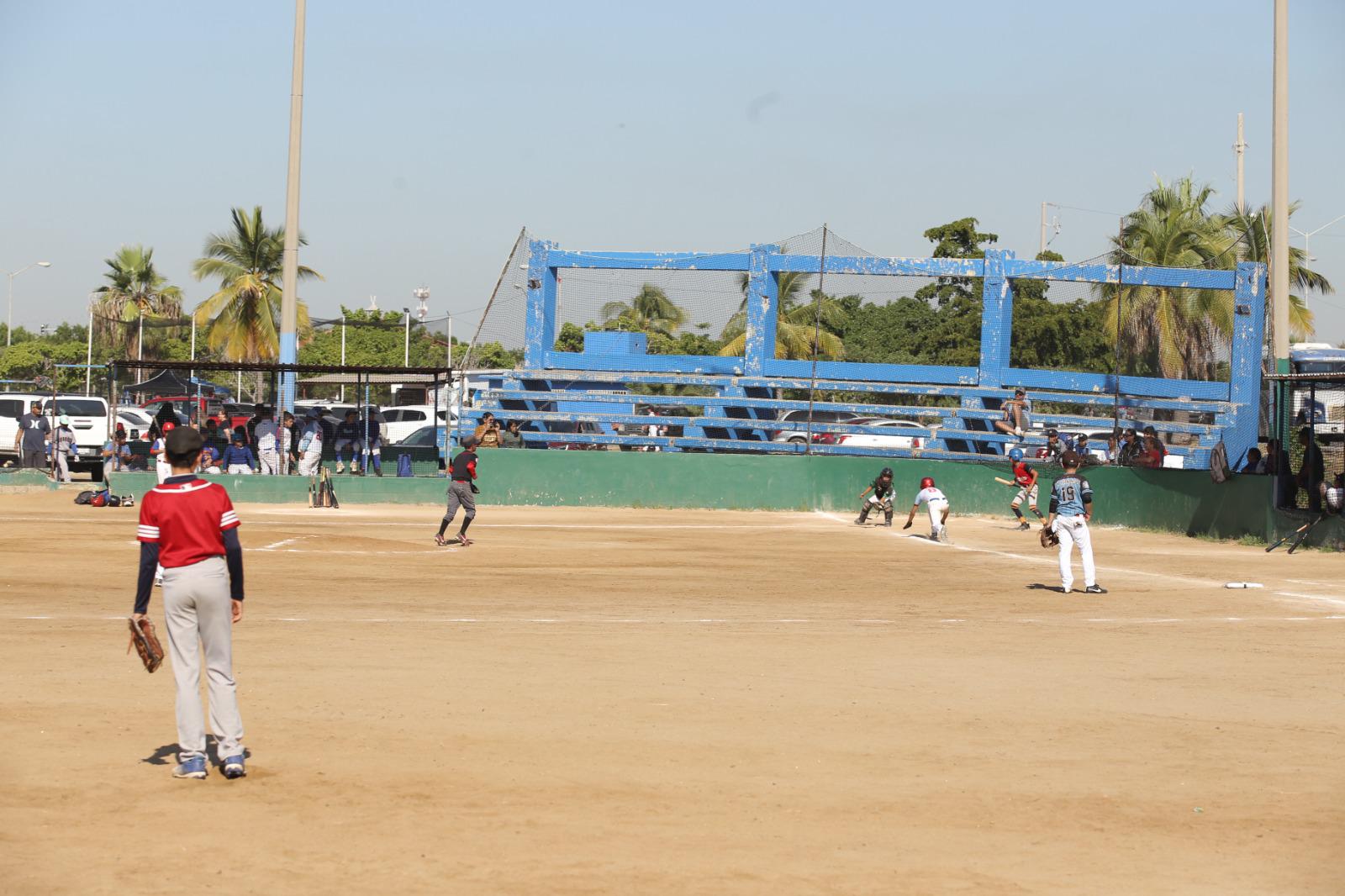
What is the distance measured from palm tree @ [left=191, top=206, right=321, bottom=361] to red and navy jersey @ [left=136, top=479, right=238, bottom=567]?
137ft

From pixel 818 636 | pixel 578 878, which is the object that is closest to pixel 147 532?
pixel 578 878

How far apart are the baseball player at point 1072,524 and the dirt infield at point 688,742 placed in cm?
43

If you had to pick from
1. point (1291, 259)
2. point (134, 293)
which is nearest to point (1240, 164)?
point (1291, 259)

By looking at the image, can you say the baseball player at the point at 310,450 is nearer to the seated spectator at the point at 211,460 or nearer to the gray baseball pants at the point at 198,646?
the seated spectator at the point at 211,460

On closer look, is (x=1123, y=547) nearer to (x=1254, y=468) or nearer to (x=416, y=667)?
(x=1254, y=468)

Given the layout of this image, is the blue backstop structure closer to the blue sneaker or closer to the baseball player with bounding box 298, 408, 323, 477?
the baseball player with bounding box 298, 408, 323, 477

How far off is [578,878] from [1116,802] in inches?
117

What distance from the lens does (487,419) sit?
33.2 metres

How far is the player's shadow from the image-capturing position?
7.86m

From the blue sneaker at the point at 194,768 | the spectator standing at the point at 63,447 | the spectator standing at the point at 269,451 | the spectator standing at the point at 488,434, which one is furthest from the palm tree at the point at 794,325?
the blue sneaker at the point at 194,768

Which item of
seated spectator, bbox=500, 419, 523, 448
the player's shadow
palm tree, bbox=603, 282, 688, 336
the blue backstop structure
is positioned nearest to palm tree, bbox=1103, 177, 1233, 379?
the blue backstop structure

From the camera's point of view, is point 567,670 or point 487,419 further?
point 487,419

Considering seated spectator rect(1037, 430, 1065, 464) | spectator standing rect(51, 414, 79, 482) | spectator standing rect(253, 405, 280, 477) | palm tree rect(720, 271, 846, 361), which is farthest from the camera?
spectator standing rect(51, 414, 79, 482)

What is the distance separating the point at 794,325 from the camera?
3559 cm
